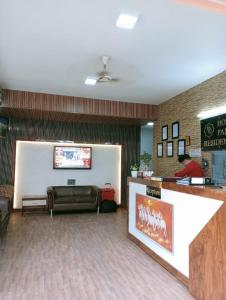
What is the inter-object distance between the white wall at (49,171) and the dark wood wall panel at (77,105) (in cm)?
192

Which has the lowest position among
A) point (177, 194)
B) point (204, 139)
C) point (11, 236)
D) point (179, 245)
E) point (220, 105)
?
point (11, 236)

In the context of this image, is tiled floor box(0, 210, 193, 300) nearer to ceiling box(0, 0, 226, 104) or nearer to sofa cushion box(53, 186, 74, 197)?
sofa cushion box(53, 186, 74, 197)

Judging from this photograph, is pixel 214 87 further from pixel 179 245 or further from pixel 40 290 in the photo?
pixel 40 290

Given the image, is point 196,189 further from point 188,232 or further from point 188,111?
point 188,111

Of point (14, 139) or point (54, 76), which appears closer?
point (54, 76)

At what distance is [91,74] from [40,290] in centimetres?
382

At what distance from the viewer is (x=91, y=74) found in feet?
16.3

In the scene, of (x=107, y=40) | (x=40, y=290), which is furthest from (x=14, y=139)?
(x=40, y=290)

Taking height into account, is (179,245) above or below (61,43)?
below

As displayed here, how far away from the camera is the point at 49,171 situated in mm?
7977

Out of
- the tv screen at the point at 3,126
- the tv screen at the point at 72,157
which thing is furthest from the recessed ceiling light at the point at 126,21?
the tv screen at the point at 72,157

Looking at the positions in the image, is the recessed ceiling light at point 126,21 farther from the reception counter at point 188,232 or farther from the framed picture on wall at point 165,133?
the framed picture on wall at point 165,133

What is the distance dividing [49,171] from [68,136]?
1.29 m

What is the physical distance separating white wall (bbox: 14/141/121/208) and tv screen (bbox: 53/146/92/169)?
0.50 feet
